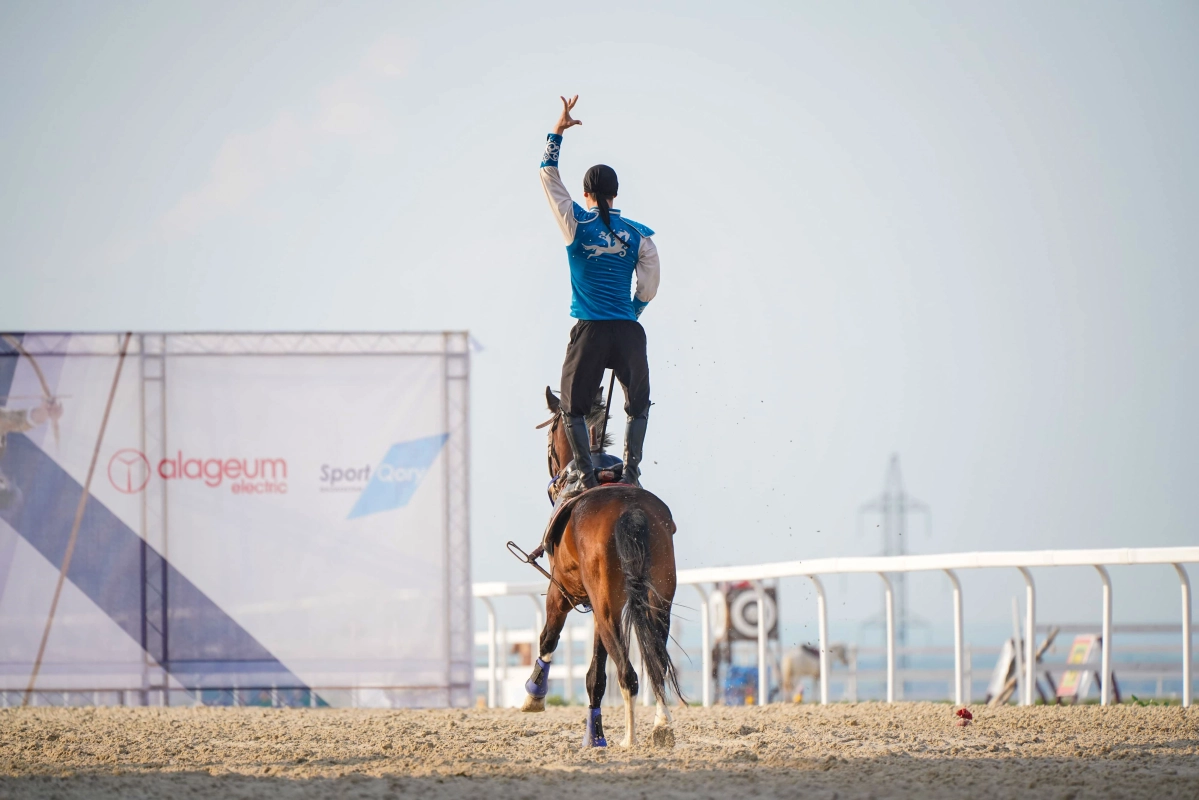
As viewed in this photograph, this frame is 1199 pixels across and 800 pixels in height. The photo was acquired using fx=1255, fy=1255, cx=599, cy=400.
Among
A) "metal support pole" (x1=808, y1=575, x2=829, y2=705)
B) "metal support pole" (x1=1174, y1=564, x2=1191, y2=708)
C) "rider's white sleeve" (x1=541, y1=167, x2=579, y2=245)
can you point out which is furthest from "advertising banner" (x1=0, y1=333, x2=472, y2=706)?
"metal support pole" (x1=1174, y1=564, x2=1191, y2=708)

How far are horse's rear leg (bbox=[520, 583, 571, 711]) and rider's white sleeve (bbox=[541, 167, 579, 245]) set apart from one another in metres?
2.14

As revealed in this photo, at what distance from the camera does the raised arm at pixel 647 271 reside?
7.48 metres

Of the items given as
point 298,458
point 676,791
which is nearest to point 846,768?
point 676,791

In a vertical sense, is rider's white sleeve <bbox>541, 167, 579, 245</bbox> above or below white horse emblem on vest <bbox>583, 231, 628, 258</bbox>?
above

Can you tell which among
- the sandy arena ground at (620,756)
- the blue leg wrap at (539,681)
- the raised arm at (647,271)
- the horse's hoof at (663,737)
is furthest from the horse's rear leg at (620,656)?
the raised arm at (647,271)

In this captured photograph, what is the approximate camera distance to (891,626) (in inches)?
377

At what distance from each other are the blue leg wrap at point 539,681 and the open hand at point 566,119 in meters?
3.23

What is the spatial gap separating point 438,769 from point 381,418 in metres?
6.75

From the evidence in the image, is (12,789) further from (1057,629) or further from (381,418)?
(1057,629)

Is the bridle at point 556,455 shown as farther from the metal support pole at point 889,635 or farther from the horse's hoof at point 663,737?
the metal support pole at point 889,635

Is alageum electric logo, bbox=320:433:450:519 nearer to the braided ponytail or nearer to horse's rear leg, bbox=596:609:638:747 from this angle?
the braided ponytail

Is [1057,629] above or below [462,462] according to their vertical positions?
below

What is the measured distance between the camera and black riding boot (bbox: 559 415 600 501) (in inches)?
286

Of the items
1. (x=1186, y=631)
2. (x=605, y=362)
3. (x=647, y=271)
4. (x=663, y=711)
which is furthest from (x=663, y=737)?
(x=1186, y=631)
